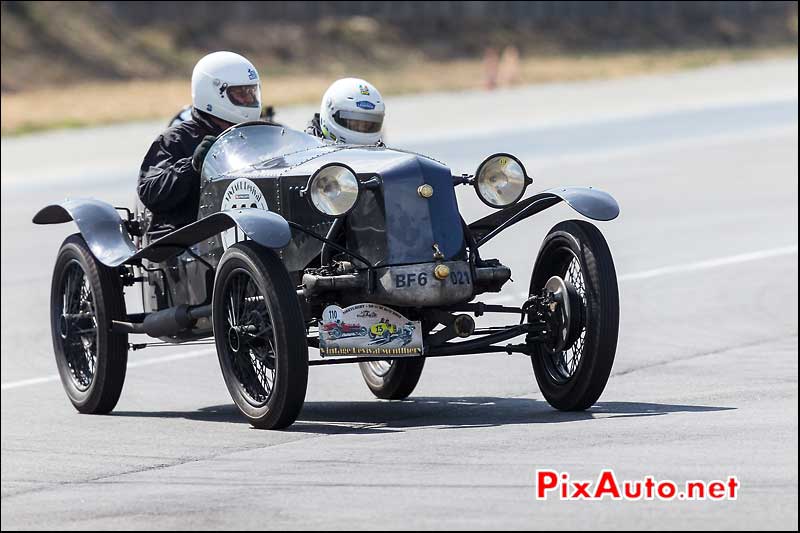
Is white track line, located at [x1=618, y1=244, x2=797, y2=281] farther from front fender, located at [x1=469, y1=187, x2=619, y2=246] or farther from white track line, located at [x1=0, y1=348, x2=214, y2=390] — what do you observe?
front fender, located at [x1=469, y1=187, x2=619, y2=246]

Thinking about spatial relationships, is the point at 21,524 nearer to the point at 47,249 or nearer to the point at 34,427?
the point at 34,427

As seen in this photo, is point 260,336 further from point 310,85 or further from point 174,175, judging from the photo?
point 310,85

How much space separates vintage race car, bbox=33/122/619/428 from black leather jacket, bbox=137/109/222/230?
19cm

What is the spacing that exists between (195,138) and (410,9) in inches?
1616

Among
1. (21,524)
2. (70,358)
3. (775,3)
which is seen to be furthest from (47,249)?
(775,3)

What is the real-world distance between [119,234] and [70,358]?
0.99 metres

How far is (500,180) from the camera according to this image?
930 centimetres

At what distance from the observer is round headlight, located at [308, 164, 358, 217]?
28.6 ft

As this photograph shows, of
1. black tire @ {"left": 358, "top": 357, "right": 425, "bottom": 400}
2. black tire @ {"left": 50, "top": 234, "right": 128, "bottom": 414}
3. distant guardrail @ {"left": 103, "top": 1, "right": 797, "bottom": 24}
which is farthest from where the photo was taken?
distant guardrail @ {"left": 103, "top": 1, "right": 797, "bottom": 24}

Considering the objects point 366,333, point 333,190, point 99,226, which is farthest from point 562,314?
point 99,226

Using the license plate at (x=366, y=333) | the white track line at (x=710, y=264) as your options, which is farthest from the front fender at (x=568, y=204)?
the white track line at (x=710, y=264)

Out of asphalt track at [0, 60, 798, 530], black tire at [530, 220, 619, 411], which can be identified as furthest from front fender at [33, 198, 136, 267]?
black tire at [530, 220, 619, 411]

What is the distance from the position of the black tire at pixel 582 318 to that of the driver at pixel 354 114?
1632 mm

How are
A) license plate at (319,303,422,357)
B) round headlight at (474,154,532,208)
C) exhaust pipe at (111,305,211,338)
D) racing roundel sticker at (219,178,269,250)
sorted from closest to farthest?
license plate at (319,303,422,357) → round headlight at (474,154,532,208) → racing roundel sticker at (219,178,269,250) → exhaust pipe at (111,305,211,338)
